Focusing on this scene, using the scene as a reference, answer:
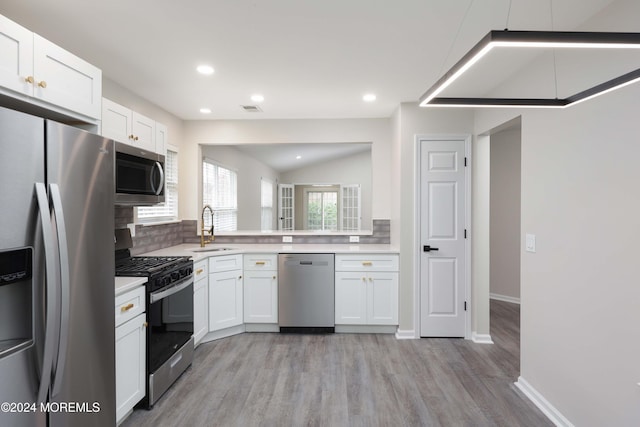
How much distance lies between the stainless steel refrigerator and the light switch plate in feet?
9.15

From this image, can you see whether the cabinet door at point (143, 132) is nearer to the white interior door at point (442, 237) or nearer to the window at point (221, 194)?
the window at point (221, 194)

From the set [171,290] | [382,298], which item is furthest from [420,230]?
[171,290]

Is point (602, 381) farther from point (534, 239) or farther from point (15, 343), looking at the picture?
point (15, 343)

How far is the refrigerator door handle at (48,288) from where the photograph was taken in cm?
133

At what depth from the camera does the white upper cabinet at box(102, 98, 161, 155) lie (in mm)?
2398

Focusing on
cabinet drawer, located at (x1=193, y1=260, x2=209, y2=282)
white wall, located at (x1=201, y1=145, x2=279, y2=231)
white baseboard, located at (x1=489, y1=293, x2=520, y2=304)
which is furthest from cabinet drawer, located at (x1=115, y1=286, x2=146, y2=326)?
white baseboard, located at (x1=489, y1=293, x2=520, y2=304)

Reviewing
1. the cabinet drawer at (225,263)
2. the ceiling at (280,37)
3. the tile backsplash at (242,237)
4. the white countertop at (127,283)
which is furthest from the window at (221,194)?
the white countertop at (127,283)

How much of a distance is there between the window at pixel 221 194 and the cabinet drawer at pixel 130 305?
2379 millimetres

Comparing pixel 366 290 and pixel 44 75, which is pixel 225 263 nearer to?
pixel 366 290

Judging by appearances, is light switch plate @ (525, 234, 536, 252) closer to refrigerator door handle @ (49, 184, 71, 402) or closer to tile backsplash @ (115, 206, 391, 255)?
tile backsplash @ (115, 206, 391, 255)

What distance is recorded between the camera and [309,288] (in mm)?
3697

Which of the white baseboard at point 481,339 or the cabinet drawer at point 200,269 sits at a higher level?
the cabinet drawer at point 200,269

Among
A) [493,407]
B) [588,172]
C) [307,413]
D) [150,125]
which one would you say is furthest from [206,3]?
[493,407]

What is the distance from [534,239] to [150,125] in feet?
10.7
